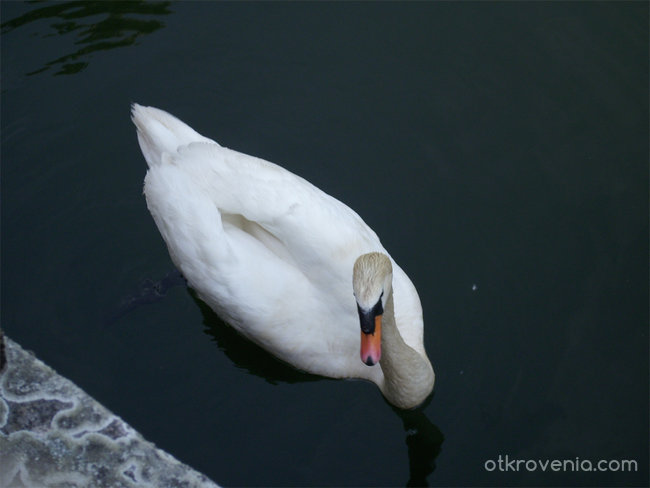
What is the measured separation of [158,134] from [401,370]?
2299mm

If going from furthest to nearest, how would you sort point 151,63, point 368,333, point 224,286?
point 151,63 < point 224,286 < point 368,333

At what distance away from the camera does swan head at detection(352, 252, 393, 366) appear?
445cm

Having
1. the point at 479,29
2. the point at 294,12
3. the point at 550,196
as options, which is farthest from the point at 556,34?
the point at 294,12

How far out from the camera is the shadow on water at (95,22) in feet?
24.4

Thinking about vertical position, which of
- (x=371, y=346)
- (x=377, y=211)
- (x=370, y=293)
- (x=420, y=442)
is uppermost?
(x=370, y=293)

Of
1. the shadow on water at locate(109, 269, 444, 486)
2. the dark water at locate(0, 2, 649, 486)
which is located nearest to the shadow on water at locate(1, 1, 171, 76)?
the dark water at locate(0, 2, 649, 486)

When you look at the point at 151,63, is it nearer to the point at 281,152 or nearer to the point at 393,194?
the point at 281,152

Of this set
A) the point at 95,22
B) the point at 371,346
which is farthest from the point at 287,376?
the point at 95,22

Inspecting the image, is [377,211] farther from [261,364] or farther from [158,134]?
[158,134]

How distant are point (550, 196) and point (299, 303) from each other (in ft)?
7.77

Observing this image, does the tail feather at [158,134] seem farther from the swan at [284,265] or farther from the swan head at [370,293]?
the swan head at [370,293]

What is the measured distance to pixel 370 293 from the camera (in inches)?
175

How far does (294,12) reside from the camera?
25.0 feet

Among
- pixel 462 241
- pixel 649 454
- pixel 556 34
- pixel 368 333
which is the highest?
pixel 556 34
